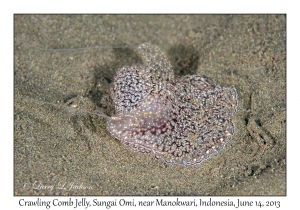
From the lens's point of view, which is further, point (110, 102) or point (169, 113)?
point (110, 102)

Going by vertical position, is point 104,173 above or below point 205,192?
above

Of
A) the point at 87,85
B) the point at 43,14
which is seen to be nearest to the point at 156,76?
the point at 87,85

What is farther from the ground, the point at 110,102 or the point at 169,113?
the point at 110,102

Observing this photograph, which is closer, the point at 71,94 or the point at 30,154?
the point at 30,154

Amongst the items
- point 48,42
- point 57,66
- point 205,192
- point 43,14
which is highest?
point 43,14

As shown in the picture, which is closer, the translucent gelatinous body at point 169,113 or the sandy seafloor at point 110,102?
the translucent gelatinous body at point 169,113

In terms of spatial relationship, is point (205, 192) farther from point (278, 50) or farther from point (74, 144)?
point (278, 50)

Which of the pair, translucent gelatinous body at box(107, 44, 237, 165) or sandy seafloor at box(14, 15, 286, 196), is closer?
translucent gelatinous body at box(107, 44, 237, 165)

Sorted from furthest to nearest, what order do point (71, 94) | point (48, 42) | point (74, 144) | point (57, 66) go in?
1. point (48, 42)
2. point (57, 66)
3. point (71, 94)
4. point (74, 144)
